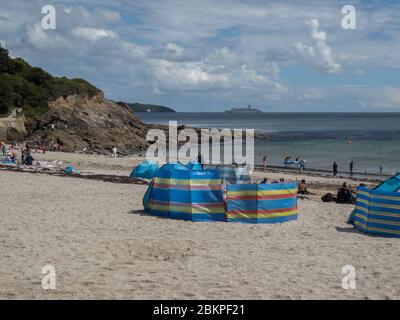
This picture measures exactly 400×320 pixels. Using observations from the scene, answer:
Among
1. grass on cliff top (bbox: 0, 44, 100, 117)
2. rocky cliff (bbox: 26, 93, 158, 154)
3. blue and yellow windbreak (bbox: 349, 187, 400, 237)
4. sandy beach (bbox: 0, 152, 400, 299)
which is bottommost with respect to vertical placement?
sandy beach (bbox: 0, 152, 400, 299)

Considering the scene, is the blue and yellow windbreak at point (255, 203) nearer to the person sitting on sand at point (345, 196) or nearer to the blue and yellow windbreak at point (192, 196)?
the blue and yellow windbreak at point (192, 196)

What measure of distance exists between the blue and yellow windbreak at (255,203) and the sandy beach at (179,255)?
1.43 feet

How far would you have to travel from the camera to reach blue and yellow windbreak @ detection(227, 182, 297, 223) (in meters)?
14.8

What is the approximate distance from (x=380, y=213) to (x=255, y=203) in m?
3.27

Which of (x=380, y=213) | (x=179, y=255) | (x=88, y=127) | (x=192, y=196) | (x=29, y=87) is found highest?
(x=29, y=87)

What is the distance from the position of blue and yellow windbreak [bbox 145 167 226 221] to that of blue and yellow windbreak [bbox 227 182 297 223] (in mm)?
368

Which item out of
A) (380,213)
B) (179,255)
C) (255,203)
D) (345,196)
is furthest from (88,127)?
(179,255)

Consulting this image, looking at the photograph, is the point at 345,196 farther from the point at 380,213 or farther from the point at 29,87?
the point at 29,87

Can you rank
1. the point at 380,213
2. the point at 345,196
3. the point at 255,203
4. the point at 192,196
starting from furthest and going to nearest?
the point at 345,196 → the point at 192,196 → the point at 255,203 → the point at 380,213

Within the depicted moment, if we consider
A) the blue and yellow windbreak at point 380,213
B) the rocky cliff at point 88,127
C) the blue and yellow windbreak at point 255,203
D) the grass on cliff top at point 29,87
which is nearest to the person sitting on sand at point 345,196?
the blue and yellow windbreak at point 255,203

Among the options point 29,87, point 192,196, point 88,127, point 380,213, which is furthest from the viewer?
point 88,127

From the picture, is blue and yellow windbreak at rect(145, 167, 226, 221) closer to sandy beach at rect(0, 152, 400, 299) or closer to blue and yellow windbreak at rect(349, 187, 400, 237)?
sandy beach at rect(0, 152, 400, 299)

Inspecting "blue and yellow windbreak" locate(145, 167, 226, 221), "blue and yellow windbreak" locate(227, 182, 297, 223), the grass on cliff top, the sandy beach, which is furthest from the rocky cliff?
"blue and yellow windbreak" locate(227, 182, 297, 223)

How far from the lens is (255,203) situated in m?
14.8
